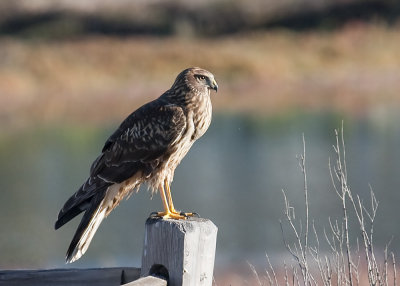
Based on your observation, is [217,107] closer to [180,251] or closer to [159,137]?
[159,137]

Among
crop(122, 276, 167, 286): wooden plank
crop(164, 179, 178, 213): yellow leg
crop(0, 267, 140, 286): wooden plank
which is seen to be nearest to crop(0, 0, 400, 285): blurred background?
crop(164, 179, 178, 213): yellow leg

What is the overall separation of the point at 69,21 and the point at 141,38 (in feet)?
11.0

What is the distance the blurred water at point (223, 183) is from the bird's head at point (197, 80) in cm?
508

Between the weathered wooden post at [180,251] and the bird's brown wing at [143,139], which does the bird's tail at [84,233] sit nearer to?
the bird's brown wing at [143,139]

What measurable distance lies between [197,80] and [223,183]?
9.54 metres

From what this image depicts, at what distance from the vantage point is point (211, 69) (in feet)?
87.6

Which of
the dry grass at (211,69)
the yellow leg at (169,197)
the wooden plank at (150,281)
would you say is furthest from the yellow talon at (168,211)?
the dry grass at (211,69)

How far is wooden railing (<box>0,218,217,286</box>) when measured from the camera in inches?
154

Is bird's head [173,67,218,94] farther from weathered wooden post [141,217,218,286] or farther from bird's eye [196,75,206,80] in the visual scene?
weathered wooden post [141,217,218,286]

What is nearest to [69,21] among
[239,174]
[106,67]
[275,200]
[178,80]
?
[106,67]

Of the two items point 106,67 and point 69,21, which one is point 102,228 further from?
point 69,21

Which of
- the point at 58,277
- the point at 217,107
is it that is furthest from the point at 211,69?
the point at 58,277

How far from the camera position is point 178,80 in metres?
5.40

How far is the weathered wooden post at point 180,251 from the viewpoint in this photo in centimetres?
392
